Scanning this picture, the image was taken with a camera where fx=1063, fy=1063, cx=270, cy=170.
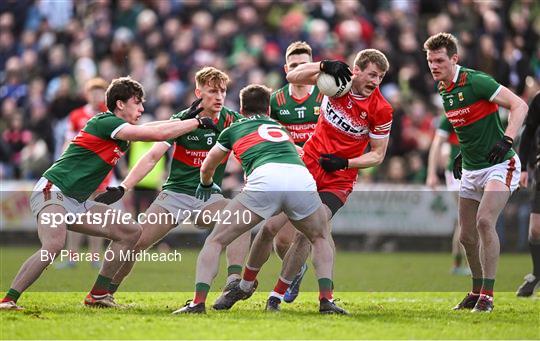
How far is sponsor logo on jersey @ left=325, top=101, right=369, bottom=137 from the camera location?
1049cm

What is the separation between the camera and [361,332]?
8617 mm

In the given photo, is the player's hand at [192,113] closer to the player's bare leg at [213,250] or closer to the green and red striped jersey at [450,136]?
the player's bare leg at [213,250]

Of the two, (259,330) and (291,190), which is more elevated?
(291,190)

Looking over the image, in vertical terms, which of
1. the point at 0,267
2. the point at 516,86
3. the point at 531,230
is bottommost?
the point at 0,267

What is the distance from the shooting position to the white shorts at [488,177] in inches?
417

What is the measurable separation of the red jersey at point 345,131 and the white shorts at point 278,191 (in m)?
1.09

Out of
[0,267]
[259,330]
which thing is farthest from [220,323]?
[0,267]

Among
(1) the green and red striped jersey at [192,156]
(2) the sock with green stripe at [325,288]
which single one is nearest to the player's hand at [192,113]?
(1) the green and red striped jersey at [192,156]

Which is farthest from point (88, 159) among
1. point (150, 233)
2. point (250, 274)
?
point (250, 274)

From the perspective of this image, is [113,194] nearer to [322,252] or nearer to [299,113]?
[322,252]

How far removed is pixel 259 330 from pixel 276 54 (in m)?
13.7

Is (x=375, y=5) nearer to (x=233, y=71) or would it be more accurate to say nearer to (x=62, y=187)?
(x=233, y=71)

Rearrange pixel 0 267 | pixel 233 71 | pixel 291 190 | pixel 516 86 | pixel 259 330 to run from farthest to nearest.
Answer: pixel 233 71 < pixel 516 86 < pixel 0 267 < pixel 291 190 < pixel 259 330

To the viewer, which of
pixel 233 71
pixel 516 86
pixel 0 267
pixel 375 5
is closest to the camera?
pixel 0 267
